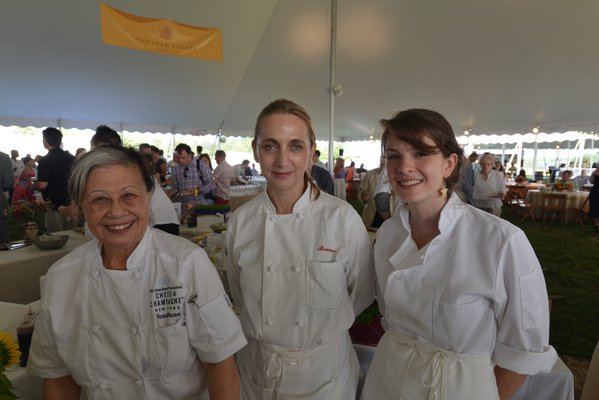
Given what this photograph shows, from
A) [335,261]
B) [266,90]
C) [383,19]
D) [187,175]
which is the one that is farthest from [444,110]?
[335,261]

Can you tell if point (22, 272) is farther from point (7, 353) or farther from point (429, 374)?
point (429, 374)

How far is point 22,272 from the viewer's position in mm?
2789

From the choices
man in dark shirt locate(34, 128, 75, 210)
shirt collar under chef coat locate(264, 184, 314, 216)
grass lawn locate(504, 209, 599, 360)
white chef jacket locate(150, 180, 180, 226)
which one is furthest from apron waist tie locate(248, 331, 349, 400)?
man in dark shirt locate(34, 128, 75, 210)

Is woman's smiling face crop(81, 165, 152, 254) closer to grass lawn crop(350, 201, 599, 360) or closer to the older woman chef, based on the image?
the older woman chef

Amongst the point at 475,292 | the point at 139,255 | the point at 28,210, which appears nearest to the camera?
the point at 475,292

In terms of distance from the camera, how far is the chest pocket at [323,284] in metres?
1.33

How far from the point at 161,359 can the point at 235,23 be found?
9672 millimetres

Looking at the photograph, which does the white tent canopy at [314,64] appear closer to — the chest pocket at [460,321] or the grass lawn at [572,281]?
the grass lawn at [572,281]

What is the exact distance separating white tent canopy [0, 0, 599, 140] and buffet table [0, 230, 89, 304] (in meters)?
6.74

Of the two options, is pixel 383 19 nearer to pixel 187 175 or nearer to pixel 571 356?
pixel 187 175

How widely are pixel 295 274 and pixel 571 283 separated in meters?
5.30

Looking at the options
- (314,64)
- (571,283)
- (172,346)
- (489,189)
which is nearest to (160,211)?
(172,346)

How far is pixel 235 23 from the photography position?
9172 mm

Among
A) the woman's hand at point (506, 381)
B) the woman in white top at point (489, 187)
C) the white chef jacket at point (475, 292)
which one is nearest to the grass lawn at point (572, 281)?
the woman in white top at point (489, 187)
